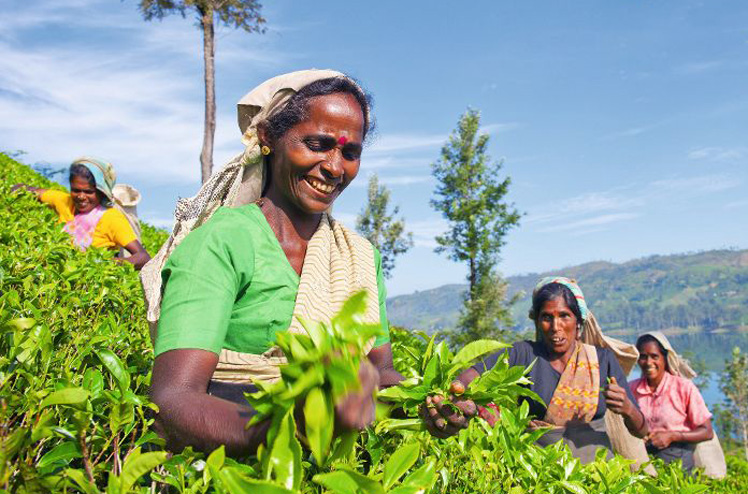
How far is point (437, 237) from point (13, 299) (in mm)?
30218

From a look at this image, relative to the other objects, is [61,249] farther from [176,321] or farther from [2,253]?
[176,321]

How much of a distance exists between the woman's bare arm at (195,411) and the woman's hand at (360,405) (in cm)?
21

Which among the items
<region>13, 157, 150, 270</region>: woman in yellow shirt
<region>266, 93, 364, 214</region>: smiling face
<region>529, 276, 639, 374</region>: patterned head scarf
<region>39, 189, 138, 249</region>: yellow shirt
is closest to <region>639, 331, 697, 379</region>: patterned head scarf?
<region>529, 276, 639, 374</region>: patterned head scarf

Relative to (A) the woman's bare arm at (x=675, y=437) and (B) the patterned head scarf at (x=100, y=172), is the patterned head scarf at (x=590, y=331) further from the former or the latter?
(B) the patterned head scarf at (x=100, y=172)

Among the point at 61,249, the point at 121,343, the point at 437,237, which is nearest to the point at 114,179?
the point at 61,249

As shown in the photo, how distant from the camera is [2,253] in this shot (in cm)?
297

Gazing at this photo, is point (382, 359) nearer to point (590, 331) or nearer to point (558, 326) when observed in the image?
point (558, 326)

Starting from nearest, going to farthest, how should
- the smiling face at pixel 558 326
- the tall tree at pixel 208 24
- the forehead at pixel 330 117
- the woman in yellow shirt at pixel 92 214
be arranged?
the forehead at pixel 330 117 → the smiling face at pixel 558 326 → the woman in yellow shirt at pixel 92 214 → the tall tree at pixel 208 24

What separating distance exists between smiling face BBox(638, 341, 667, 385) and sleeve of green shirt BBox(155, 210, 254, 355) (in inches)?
244

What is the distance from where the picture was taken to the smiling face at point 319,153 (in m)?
2.06

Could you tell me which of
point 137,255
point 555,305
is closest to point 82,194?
point 137,255

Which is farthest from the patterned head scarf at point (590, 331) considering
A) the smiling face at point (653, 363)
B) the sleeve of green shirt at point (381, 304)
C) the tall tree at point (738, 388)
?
the tall tree at point (738, 388)

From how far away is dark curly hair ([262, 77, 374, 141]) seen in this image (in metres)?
2.08

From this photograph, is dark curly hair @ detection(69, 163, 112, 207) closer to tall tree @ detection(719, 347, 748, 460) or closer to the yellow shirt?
the yellow shirt
